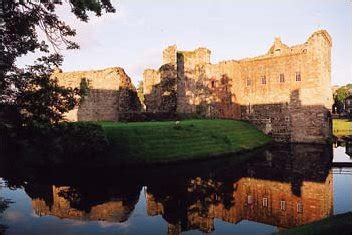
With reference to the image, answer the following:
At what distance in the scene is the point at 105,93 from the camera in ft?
121

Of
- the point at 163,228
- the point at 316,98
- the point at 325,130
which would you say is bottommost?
the point at 163,228

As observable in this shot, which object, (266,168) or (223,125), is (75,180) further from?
(223,125)

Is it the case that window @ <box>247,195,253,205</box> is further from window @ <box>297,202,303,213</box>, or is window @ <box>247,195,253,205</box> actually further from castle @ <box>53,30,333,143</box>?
castle @ <box>53,30,333,143</box>

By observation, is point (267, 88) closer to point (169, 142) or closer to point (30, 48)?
point (169, 142)

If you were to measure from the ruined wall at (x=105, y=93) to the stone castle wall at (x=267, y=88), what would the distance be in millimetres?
4929

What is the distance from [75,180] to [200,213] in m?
8.25

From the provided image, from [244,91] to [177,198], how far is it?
30.3 m

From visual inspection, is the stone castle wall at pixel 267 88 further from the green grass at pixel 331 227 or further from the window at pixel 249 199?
the green grass at pixel 331 227

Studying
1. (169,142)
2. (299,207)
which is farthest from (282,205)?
(169,142)

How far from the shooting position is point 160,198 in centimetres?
1484

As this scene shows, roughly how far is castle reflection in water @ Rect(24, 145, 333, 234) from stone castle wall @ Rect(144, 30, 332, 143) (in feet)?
52.3

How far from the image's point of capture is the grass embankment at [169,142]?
858 inches

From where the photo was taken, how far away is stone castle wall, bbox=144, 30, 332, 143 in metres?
36.0

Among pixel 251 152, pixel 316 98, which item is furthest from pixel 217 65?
pixel 251 152
